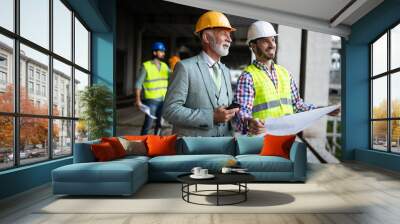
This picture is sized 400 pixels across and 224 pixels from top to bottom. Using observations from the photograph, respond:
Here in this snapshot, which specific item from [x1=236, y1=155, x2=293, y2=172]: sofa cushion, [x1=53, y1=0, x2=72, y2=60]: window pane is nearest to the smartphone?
[x1=236, y1=155, x2=293, y2=172]: sofa cushion

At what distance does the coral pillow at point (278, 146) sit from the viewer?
559 centimetres

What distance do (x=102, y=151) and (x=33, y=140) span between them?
0.96 m

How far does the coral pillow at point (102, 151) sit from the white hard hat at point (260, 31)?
3.12 metres

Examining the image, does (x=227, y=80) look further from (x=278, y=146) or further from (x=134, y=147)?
(x=134, y=147)

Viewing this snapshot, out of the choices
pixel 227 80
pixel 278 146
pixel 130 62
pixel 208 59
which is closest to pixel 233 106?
→ pixel 227 80

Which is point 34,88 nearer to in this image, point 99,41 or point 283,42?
point 99,41

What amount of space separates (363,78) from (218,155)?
4420 millimetres

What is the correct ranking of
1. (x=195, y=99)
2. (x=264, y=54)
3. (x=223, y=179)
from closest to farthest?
(x=223, y=179), (x=195, y=99), (x=264, y=54)

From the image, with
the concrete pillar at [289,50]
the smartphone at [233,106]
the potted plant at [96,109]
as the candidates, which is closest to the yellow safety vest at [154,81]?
the potted plant at [96,109]

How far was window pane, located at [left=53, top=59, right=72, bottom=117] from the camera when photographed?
19.8 ft

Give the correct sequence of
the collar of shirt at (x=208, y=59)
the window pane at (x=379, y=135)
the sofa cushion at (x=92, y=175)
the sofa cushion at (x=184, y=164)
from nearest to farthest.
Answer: the sofa cushion at (x=92, y=175)
the sofa cushion at (x=184, y=164)
the collar of shirt at (x=208, y=59)
the window pane at (x=379, y=135)

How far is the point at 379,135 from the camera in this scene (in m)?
7.93

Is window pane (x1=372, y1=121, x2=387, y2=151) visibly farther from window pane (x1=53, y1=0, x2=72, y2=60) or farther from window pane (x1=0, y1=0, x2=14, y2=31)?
window pane (x1=0, y1=0, x2=14, y2=31)

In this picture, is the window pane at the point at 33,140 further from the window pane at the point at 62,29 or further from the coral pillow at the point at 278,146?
the coral pillow at the point at 278,146
